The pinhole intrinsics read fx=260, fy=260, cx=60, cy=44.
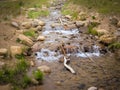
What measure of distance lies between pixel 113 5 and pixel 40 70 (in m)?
9.46

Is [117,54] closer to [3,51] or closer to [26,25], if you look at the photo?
[3,51]

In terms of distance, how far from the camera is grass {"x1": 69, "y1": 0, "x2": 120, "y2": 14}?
52.6 feet

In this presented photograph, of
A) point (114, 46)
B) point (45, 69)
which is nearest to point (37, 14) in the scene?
point (114, 46)

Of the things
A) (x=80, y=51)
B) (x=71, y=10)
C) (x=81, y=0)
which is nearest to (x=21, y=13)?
(x=71, y=10)

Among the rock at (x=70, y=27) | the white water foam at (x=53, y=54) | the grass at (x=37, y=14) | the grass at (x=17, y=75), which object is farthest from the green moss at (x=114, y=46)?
the grass at (x=37, y=14)

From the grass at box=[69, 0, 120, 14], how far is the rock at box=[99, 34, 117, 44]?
4.03 metres

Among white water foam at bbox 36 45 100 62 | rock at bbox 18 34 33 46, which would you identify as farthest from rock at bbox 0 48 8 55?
rock at bbox 18 34 33 46

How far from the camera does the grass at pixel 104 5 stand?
52.6ft

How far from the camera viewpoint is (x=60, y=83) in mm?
8492

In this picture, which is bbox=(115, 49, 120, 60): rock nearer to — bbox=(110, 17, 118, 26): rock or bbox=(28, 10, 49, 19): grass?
bbox=(110, 17, 118, 26): rock

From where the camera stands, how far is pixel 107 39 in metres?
11.7

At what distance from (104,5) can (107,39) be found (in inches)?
249

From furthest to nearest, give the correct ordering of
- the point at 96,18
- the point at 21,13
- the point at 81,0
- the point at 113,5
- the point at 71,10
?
1. the point at 81,0
2. the point at 71,10
3. the point at 21,13
4. the point at 113,5
5. the point at 96,18

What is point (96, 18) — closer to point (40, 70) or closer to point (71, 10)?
point (71, 10)
